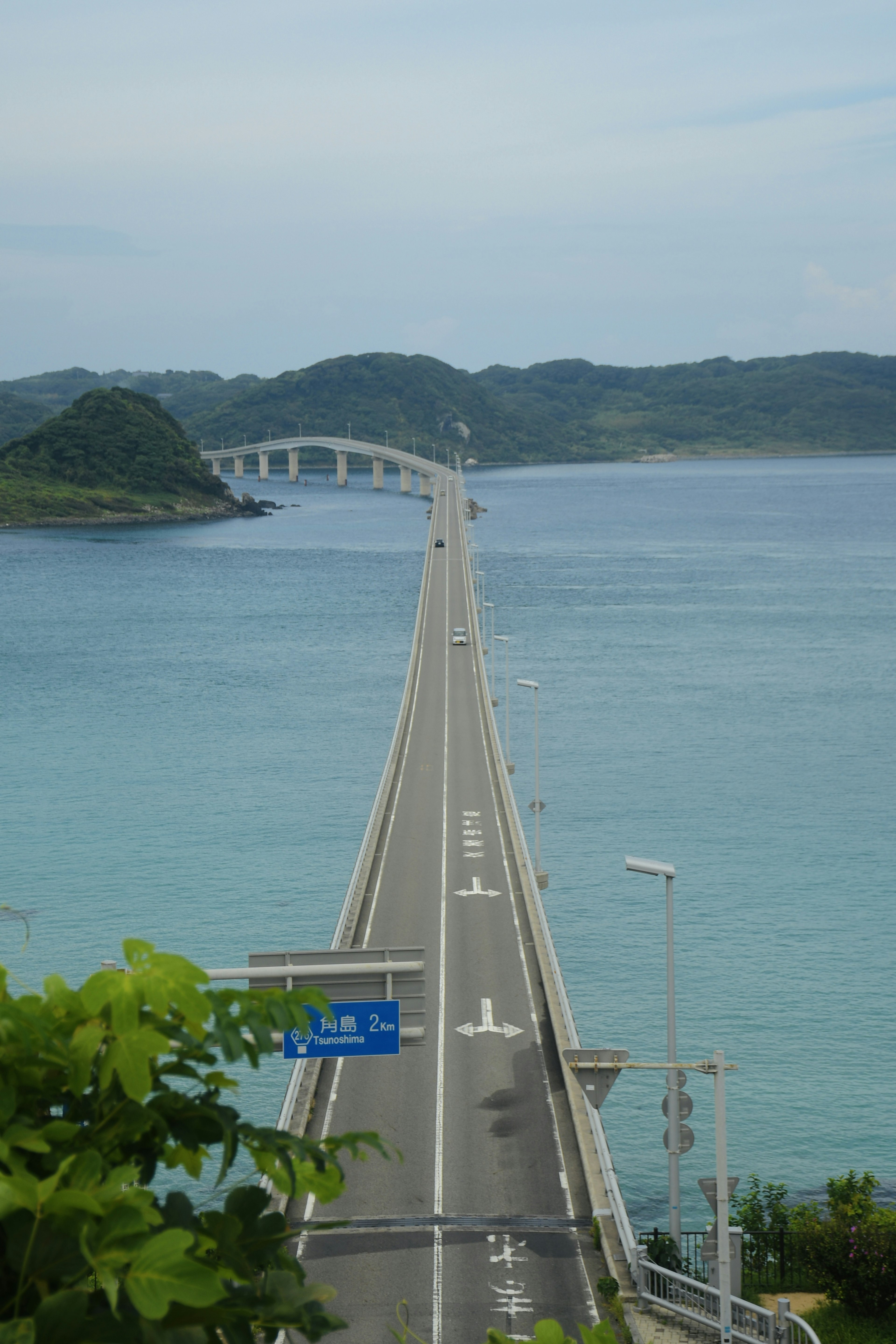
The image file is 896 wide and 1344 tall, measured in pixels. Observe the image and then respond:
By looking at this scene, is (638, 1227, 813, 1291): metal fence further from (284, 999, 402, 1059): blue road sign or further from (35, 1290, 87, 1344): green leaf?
(35, 1290, 87, 1344): green leaf

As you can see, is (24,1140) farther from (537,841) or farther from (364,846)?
(537,841)

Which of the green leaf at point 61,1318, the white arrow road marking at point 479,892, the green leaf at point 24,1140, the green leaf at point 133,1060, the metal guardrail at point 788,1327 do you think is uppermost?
the green leaf at point 133,1060

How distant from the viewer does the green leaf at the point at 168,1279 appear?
379 centimetres

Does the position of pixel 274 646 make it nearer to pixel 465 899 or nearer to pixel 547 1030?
pixel 465 899

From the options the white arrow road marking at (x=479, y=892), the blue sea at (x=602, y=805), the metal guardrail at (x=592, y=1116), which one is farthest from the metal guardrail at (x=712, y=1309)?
the white arrow road marking at (x=479, y=892)

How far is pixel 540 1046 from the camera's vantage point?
30.6 m

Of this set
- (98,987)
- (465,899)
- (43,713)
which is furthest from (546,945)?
(43,713)

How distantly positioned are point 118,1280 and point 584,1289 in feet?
61.6

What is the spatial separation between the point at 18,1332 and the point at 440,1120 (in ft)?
80.2

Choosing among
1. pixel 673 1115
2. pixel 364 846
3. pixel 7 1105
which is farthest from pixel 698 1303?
pixel 364 846

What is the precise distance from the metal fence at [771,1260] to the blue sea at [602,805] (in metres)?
6.01

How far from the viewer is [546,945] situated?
35375 mm

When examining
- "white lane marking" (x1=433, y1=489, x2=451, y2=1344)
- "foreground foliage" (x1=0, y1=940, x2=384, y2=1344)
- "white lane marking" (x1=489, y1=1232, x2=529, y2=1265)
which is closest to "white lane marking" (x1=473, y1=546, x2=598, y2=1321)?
"white lane marking" (x1=489, y1=1232, x2=529, y2=1265)

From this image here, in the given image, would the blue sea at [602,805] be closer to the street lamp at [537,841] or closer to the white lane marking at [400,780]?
the street lamp at [537,841]
